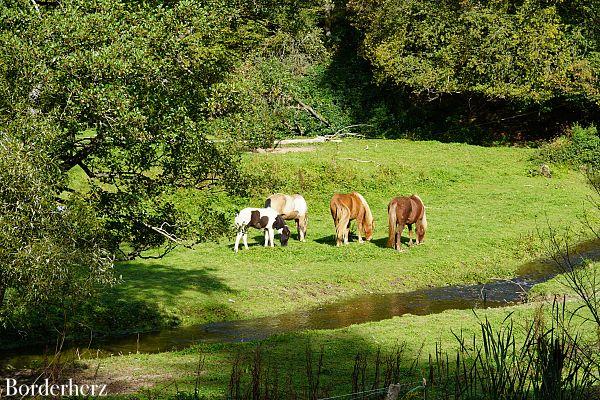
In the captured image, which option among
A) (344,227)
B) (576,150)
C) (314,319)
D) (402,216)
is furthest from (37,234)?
(576,150)

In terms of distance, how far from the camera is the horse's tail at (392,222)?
73.7ft

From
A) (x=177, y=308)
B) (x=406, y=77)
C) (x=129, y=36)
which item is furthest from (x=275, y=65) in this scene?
(x=129, y=36)

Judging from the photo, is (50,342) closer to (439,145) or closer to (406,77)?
(439,145)

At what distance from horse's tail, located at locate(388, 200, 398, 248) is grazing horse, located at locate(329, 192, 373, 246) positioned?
982 millimetres

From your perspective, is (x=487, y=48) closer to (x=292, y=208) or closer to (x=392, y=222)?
(x=292, y=208)

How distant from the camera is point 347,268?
69.5 ft

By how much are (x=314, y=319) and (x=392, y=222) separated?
18.9ft

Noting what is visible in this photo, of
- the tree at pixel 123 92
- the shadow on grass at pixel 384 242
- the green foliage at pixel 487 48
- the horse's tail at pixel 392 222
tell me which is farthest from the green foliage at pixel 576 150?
the tree at pixel 123 92

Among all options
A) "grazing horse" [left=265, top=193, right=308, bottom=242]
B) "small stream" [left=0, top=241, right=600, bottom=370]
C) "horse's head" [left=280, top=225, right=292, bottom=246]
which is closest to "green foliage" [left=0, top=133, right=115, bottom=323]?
"small stream" [left=0, top=241, right=600, bottom=370]

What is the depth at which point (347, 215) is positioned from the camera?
23.1 m

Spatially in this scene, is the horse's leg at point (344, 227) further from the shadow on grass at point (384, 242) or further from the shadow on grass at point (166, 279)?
the shadow on grass at point (166, 279)

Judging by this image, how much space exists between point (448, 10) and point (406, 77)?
168 inches

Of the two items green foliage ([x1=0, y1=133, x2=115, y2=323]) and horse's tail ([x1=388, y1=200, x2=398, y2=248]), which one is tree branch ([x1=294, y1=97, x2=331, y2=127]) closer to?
horse's tail ([x1=388, y1=200, x2=398, y2=248])

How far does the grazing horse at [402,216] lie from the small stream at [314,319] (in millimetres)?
2829
